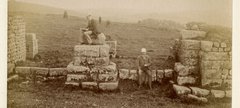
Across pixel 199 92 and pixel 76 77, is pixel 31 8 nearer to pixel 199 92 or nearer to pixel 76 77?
pixel 76 77

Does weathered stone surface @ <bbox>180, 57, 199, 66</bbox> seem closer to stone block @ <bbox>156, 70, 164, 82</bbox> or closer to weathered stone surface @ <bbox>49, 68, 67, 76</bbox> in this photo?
stone block @ <bbox>156, 70, 164, 82</bbox>

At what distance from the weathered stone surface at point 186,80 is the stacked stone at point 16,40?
140cm

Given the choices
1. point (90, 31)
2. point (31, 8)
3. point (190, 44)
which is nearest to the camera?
point (31, 8)

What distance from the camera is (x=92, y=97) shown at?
10.3 ft

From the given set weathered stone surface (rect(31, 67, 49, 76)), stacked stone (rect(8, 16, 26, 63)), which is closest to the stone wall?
weathered stone surface (rect(31, 67, 49, 76))

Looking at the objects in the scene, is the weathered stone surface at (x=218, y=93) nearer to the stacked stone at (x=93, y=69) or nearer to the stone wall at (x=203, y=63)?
the stone wall at (x=203, y=63)

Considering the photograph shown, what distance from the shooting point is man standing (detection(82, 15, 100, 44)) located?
3.05 metres

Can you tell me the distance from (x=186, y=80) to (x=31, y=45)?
1.42 metres

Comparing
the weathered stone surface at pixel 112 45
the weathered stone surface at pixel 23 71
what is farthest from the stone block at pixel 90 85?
the weathered stone surface at pixel 23 71

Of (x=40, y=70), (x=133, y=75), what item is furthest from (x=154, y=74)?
(x=40, y=70)

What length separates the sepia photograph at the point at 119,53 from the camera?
303 centimetres
